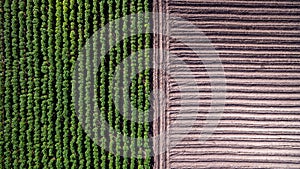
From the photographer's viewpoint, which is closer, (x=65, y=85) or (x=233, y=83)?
(x=65, y=85)

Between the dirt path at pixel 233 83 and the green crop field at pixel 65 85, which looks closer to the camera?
the green crop field at pixel 65 85

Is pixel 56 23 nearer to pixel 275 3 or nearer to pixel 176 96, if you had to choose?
pixel 176 96

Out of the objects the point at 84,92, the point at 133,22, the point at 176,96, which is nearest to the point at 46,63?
the point at 84,92

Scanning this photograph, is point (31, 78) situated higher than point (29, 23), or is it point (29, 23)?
point (29, 23)
